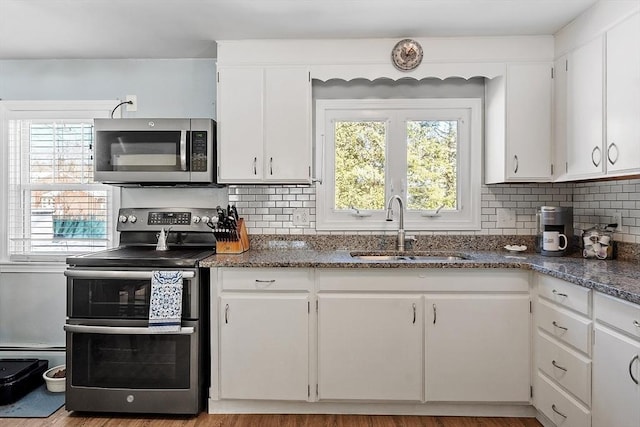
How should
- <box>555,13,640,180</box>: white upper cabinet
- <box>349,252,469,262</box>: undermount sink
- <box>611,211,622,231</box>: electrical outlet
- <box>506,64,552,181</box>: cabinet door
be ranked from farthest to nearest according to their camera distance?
1. <box>349,252,469,262</box>: undermount sink
2. <box>506,64,552,181</box>: cabinet door
3. <box>611,211,622,231</box>: electrical outlet
4. <box>555,13,640,180</box>: white upper cabinet

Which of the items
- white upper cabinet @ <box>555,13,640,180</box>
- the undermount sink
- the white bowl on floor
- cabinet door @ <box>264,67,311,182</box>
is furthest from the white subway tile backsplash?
the white bowl on floor

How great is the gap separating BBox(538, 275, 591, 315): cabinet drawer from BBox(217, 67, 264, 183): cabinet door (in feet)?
5.70

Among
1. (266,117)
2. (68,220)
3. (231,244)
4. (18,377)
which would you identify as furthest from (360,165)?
(18,377)

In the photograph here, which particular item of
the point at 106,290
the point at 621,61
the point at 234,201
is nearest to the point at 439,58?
the point at 621,61

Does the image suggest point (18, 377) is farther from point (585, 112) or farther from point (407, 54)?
point (585, 112)

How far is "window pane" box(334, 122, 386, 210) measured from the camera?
2.94 meters

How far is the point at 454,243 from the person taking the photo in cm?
290

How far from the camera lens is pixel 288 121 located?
2670 mm

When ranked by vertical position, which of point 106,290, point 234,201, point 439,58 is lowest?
point 106,290

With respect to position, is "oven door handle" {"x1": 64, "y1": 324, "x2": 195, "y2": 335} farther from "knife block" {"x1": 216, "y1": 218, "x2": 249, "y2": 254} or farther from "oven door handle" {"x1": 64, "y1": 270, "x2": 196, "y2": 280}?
"knife block" {"x1": 216, "y1": 218, "x2": 249, "y2": 254}

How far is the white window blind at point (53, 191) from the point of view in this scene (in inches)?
121

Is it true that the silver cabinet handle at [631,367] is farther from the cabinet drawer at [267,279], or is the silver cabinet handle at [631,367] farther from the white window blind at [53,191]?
the white window blind at [53,191]

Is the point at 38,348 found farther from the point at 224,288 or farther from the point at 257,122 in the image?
the point at 257,122

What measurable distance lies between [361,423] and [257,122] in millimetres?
1857
